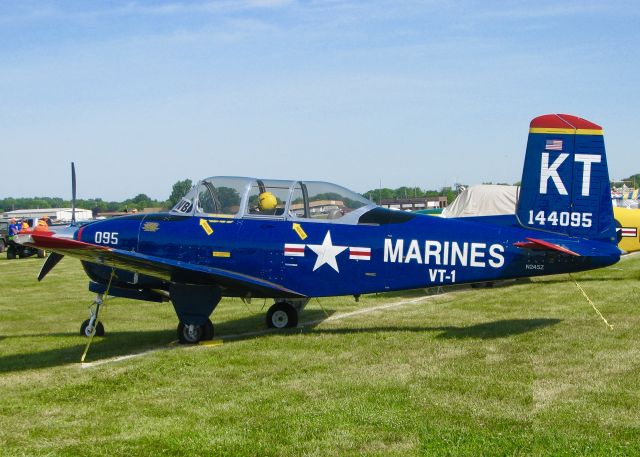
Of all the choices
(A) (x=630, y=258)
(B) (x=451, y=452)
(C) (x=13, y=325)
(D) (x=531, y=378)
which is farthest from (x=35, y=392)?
(A) (x=630, y=258)

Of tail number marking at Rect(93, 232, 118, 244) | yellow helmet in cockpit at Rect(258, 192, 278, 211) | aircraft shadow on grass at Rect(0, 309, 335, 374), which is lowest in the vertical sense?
aircraft shadow on grass at Rect(0, 309, 335, 374)

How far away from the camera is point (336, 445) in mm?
5082

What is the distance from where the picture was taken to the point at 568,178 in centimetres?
902

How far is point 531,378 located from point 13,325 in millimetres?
9516

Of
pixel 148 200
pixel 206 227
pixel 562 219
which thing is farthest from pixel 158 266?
pixel 148 200

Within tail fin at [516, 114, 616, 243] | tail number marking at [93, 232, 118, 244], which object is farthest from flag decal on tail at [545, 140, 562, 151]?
tail number marking at [93, 232, 118, 244]

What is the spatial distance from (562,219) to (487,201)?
11983 millimetres

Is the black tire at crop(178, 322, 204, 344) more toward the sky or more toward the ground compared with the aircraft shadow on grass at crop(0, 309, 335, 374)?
more toward the sky

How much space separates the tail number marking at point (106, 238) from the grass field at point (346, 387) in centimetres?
147

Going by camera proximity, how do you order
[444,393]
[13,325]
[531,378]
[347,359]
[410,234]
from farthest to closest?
[13,325] < [410,234] < [347,359] < [531,378] < [444,393]

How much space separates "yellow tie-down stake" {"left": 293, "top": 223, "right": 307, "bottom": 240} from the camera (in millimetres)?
9836

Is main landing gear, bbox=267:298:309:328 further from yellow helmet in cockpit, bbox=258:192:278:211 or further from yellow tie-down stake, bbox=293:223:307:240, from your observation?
yellow helmet in cockpit, bbox=258:192:278:211

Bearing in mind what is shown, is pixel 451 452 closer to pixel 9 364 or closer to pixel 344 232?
pixel 344 232

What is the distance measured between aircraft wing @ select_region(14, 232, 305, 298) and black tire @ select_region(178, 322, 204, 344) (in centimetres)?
63
